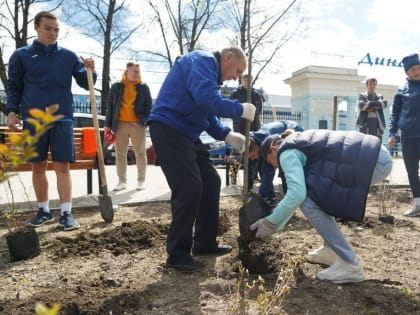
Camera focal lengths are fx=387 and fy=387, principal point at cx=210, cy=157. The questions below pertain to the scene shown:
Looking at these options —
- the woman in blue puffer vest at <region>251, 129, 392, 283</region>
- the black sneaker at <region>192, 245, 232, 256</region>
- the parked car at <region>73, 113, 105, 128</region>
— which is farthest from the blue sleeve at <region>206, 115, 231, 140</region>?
the parked car at <region>73, 113, 105, 128</region>

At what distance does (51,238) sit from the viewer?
3.23 metres

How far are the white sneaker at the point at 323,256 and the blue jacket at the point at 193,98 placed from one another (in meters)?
1.11

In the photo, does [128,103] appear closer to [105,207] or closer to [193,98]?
[105,207]

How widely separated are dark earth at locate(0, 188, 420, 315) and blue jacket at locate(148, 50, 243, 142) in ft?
3.10

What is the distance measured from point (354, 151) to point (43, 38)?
276 centimetres

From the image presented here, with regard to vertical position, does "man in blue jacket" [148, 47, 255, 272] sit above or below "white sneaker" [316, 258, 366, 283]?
above

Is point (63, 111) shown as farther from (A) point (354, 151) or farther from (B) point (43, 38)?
(A) point (354, 151)

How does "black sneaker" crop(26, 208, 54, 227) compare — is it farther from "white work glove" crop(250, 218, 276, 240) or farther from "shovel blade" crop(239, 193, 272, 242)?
"white work glove" crop(250, 218, 276, 240)

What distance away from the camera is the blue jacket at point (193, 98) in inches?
96.0

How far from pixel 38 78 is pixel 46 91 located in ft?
0.42

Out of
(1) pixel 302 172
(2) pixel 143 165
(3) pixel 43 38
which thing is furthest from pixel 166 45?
(1) pixel 302 172

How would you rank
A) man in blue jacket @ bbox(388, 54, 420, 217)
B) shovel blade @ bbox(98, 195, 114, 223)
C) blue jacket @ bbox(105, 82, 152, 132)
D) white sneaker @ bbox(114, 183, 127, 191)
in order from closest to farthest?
shovel blade @ bbox(98, 195, 114, 223) < man in blue jacket @ bbox(388, 54, 420, 217) < blue jacket @ bbox(105, 82, 152, 132) < white sneaker @ bbox(114, 183, 127, 191)

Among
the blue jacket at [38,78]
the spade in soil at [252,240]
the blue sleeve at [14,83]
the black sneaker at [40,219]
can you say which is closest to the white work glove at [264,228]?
the spade in soil at [252,240]

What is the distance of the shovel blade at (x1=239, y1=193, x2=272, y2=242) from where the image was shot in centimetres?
270
